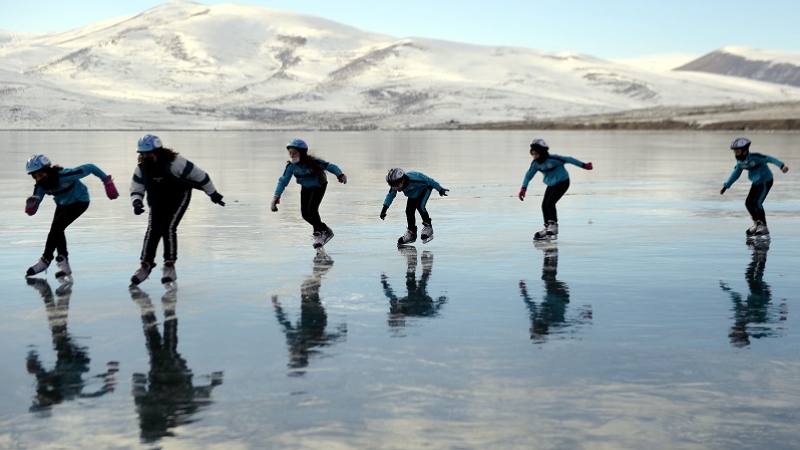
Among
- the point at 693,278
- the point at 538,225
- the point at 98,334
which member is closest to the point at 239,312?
the point at 98,334

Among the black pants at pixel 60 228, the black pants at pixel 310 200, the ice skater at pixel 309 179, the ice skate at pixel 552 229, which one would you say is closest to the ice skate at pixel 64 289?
the black pants at pixel 60 228

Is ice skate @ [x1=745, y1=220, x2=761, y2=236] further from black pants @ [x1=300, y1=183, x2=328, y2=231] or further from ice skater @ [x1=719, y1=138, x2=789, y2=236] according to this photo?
black pants @ [x1=300, y1=183, x2=328, y2=231]

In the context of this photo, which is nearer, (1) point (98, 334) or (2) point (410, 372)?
(2) point (410, 372)

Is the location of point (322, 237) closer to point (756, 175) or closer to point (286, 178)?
point (286, 178)

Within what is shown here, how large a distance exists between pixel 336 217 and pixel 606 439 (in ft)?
42.5

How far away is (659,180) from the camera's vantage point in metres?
27.8

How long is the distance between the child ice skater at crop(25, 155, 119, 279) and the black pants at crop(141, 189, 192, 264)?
20.1 inches

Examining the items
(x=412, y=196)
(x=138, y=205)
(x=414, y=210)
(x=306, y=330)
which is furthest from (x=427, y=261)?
(x=306, y=330)

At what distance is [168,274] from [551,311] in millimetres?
3901

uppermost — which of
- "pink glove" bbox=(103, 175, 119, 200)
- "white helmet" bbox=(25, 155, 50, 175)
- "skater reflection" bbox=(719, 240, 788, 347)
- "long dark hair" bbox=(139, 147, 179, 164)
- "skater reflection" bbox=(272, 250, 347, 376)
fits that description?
"long dark hair" bbox=(139, 147, 179, 164)

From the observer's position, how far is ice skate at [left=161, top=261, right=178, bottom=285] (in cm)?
1049

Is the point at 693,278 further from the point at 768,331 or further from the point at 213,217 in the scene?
the point at 213,217

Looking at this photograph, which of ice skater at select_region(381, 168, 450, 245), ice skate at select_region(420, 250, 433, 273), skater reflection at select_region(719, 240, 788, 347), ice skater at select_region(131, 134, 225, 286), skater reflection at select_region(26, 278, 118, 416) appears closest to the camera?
skater reflection at select_region(26, 278, 118, 416)

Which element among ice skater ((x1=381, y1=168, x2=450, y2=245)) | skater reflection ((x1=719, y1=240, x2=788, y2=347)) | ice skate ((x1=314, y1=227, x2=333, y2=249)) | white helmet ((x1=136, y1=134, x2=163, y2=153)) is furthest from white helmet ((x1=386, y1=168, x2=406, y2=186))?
skater reflection ((x1=719, y1=240, x2=788, y2=347))
